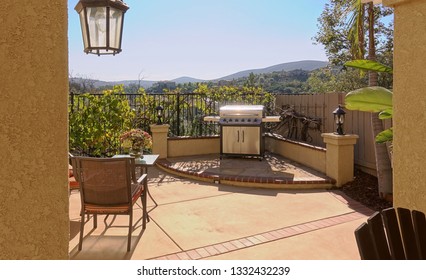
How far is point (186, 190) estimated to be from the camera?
5730mm

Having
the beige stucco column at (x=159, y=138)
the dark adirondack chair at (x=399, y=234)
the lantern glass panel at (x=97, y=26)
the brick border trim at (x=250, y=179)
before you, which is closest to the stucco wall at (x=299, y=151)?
the brick border trim at (x=250, y=179)

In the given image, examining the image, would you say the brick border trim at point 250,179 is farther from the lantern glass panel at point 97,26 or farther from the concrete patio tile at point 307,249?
the lantern glass panel at point 97,26

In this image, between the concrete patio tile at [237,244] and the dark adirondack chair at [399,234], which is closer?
the dark adirondack chair at [399,234]

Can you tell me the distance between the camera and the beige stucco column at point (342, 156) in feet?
18.8

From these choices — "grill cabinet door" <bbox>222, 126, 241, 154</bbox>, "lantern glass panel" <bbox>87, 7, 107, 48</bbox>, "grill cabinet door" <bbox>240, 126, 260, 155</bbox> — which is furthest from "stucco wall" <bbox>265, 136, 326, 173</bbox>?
"lantern glass panel" <bbox>87, 7, 107, 48</bbox>

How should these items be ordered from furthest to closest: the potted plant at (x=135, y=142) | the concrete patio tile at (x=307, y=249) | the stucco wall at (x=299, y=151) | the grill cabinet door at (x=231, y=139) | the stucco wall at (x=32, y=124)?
the grill cabinet door at (x=231, y=139)
the stucco wall at (x=299, y=151)
the potted plant at (x=135, y=142)
the concrete patio tile at (x=307, y=249)
the stucco wall at (x=32, y=124)

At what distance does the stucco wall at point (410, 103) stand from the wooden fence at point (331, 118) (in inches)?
142

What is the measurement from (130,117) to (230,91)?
303 cm

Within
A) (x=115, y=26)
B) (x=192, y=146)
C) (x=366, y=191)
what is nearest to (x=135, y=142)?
(x=115, y=26)

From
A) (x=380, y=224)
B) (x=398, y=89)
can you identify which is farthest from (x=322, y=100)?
(x=380, y=224)

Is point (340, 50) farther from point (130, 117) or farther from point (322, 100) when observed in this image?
point (130, 117)

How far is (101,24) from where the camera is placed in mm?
2906

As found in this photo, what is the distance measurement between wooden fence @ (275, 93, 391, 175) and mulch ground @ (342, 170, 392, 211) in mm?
280

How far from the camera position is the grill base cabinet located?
7.59m
